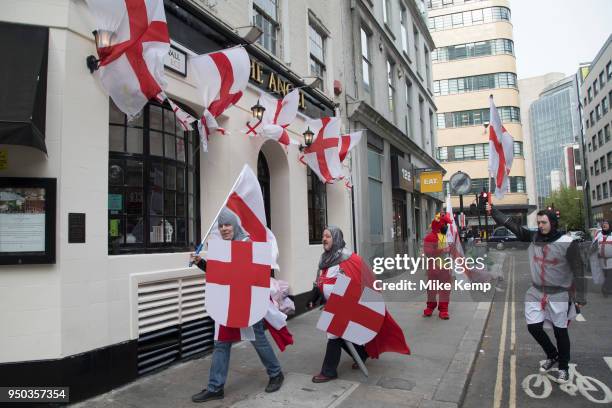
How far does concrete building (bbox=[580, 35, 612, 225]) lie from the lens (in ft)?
157

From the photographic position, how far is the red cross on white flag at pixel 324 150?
9.43 m

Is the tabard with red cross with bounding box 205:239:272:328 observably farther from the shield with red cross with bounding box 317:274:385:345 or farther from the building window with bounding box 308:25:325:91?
the building window with bounding box 308:25:325:91

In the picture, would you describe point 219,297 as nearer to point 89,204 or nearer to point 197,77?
point 89,204

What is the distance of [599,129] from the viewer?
52188 millimetres

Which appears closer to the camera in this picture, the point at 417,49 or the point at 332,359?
the point at 332,359

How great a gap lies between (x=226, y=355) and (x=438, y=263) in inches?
189

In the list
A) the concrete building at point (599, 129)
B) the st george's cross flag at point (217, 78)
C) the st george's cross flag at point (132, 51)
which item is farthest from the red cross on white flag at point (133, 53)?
the concrete building at point (599, 129)

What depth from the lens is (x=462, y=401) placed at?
4.68 meters

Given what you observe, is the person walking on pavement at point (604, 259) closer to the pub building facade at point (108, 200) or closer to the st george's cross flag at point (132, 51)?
the pub building facade at point (108, 200)

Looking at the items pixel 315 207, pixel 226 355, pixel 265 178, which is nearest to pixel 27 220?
pixel 226 355

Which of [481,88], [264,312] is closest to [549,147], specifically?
[481,88]

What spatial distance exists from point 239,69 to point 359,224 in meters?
7.36

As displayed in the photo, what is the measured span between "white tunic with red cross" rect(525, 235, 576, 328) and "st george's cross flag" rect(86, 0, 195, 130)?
470cm

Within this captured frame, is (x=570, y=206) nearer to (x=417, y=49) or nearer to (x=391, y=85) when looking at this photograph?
(x=417, y=49)
